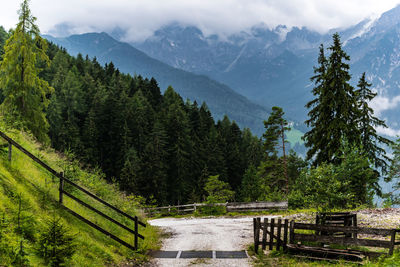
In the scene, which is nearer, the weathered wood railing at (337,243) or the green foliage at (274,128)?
the weathered wood railing at (337,243)

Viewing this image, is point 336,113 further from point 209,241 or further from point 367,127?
point 209,241

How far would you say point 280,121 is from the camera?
39.5m

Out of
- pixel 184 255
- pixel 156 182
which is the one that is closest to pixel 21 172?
pixel 184 255

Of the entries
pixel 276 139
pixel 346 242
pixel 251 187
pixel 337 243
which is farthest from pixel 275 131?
pixel 346 242

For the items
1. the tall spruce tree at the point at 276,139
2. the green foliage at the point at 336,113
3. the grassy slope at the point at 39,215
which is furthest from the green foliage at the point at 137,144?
the grassy slope at the point at 39,215

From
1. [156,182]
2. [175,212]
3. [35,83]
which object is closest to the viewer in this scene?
[35,83]

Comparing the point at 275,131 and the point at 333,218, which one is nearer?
the point at 333,218

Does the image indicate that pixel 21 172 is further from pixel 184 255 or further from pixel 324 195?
pixel 324 195

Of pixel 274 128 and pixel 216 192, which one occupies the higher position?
pixel 274 128

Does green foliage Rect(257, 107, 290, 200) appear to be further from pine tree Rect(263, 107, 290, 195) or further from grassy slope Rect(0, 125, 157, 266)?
grassy slope Rect(0, 125, 157, 266)

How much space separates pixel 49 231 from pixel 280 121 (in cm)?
3440

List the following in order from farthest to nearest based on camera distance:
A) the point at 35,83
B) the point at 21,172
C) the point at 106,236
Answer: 1. the point at 35,83
2. the point at 106,236
3. the point at 21,172

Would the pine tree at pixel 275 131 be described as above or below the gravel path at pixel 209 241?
above

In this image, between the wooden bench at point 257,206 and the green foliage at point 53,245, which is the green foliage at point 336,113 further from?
the green foliage at point 53,245
